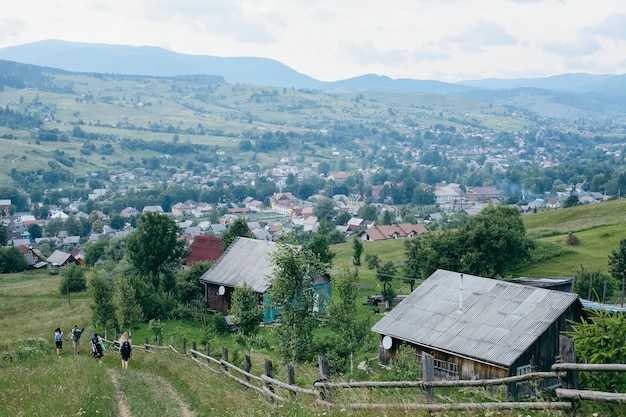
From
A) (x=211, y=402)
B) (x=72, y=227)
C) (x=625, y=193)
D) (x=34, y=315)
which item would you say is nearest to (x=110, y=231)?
(x=72, y=227)

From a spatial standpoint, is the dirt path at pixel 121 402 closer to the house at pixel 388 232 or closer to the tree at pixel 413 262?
the tree at pixel 413 262

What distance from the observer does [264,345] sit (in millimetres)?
25484

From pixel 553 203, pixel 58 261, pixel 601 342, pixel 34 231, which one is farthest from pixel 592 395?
pixel 553 203

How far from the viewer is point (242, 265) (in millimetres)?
49188

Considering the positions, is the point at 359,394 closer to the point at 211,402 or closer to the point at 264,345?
the point at 211,402

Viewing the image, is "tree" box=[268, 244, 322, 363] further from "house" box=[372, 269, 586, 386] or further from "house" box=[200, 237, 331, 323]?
"house" box=[200, 237, 331, 323]

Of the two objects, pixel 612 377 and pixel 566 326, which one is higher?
pixel 612 377

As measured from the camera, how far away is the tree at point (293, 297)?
909 inches

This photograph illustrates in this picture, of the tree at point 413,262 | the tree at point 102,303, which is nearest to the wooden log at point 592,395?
the tree at point 102,303

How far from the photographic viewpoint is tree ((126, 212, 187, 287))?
50.2 meters

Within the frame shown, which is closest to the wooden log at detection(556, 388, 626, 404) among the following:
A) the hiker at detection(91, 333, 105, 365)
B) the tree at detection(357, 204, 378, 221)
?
the hiker at detection(91, 333, 105, 365)

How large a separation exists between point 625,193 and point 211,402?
169375 millimetres

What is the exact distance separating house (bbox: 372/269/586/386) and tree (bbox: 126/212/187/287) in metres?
23.7

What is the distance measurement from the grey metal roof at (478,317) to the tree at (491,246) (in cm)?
1579
